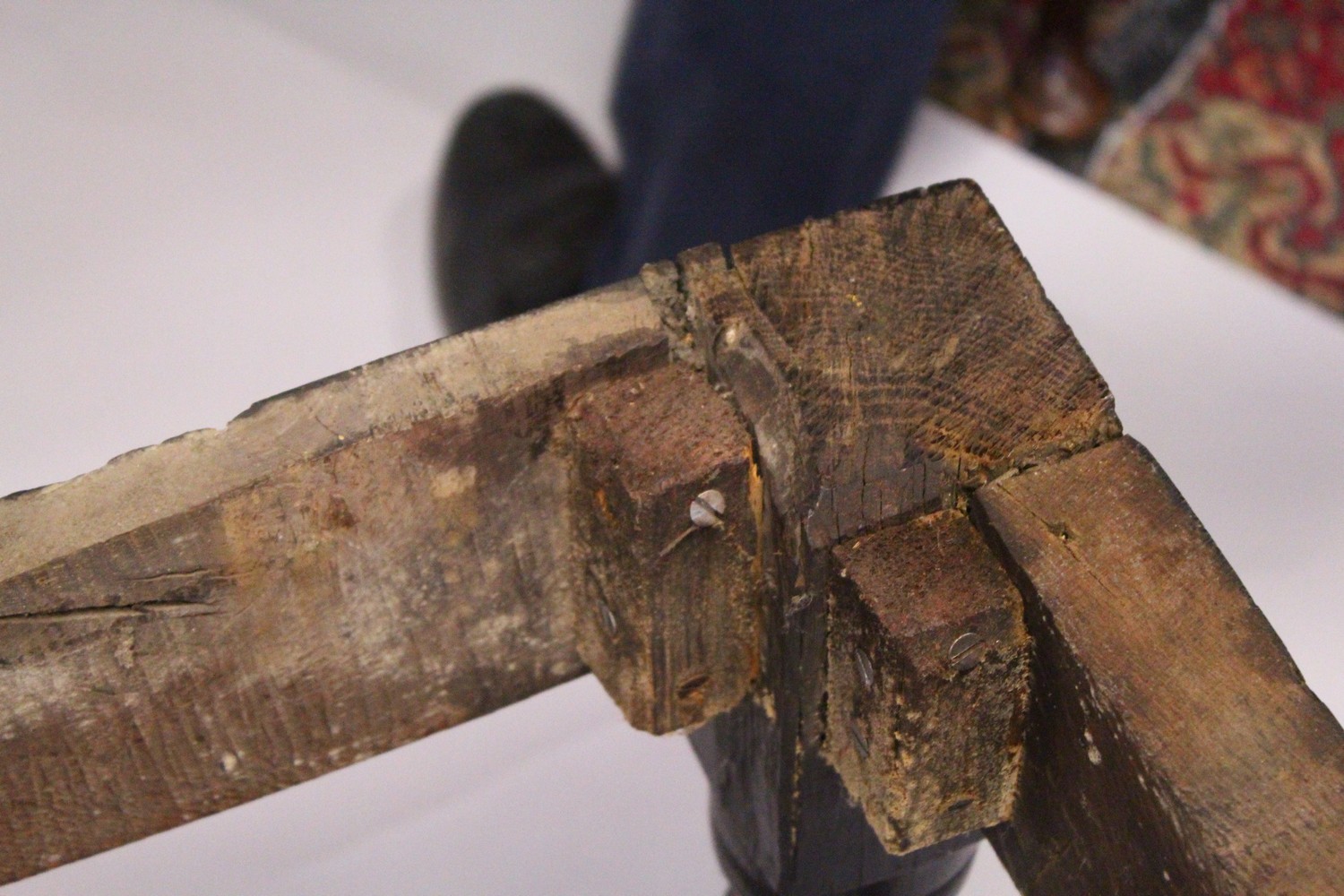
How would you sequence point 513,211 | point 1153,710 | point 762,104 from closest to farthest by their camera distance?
1. point 1153,710
2. point 762,104
3. point 513,211

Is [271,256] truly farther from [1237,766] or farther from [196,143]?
[1237,766]

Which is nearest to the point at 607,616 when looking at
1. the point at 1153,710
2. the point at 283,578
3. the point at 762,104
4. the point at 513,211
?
the point at 283,578

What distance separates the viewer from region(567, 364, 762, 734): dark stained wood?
104 centimetres

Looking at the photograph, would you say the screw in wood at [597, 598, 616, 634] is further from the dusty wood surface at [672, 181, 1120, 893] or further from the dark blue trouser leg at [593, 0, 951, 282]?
the dark blue trouser leg at [593, 0, 951, 282]

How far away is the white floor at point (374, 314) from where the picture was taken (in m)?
1.75

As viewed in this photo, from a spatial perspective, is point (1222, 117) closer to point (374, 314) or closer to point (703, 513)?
point (374, 314)

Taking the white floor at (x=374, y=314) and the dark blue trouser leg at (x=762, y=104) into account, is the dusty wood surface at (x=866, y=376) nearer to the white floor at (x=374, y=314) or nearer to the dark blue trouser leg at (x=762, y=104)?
the white floor at (x=374, y=314)

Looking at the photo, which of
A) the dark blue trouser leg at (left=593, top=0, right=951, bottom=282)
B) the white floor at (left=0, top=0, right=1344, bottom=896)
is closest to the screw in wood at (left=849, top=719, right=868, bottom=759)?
the white floor at (left=0, top=0, right=1344, bottom=896)

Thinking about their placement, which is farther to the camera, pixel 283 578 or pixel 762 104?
pixel 762 104

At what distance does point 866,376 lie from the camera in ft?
3.53

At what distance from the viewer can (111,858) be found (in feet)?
5.68

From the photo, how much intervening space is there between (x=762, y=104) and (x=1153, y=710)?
4.52 feet

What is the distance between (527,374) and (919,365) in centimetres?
26

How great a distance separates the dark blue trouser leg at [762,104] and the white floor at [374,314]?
0.27 m
